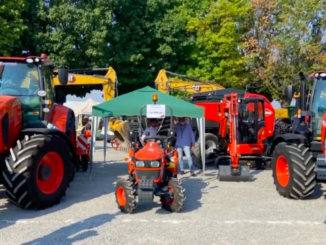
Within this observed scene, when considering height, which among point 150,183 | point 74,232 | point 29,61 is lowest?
point 74,232

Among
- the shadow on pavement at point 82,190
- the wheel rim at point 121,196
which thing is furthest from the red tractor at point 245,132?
the wheel rim at point 121,196

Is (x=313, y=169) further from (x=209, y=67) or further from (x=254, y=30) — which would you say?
(x=254, y=30)

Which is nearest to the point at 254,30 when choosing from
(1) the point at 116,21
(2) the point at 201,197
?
(1) the point at 116,21

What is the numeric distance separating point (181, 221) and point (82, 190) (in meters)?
3.23

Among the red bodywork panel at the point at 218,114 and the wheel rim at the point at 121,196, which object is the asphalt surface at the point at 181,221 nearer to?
the wheel rim at the point at 121,196

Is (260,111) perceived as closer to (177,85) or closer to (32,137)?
(177,85)

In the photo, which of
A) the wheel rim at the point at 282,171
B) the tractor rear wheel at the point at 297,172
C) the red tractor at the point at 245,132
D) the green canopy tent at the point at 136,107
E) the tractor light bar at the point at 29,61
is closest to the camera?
the tractor rear wheel at the point at 297,172

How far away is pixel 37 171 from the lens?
745 cm

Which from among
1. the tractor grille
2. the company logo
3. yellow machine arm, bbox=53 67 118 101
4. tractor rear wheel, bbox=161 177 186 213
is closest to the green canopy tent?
the tractor grille

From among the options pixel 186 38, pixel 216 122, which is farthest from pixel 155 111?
pixel 186 38

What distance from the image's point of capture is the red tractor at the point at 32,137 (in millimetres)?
7234

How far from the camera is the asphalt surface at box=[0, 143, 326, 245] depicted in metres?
6.14

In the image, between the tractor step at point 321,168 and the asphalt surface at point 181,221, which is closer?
the asphalt surface at point 181,221

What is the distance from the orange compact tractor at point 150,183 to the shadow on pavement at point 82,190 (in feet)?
3.74
